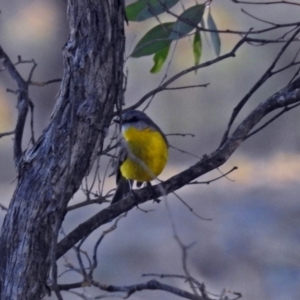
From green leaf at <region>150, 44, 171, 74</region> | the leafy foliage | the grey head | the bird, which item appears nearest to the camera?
the leafy foliage

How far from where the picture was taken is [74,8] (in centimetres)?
113

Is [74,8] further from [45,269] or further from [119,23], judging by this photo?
[45,269]

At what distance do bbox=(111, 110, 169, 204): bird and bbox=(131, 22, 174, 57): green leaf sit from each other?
2.15ft

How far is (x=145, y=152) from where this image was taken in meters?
2.22

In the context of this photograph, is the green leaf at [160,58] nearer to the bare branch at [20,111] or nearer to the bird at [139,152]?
the bare branch at [20,111]

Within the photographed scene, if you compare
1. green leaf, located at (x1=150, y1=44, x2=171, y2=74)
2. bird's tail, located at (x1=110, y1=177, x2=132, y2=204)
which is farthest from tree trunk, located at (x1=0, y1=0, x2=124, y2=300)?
bird's tail, located at (x1=110, y1=177, x2=132, y2=204)

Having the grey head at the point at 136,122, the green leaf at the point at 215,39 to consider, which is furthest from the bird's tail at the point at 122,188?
the green leaf at the point at 215,39

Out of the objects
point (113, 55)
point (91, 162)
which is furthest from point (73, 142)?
point (113, 55)

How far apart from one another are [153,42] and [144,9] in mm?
76

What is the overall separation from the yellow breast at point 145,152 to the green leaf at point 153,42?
2.39 ft

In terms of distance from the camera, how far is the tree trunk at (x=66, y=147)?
103 cm

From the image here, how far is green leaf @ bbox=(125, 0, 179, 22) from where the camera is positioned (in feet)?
4.60

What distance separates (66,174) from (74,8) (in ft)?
0.97

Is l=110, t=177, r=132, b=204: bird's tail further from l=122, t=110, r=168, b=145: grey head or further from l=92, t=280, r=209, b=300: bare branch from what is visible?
l=92, t=280, r=209, b=300: bare branch
